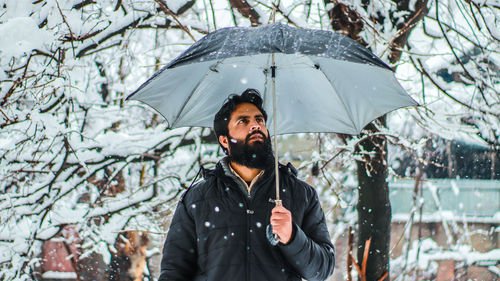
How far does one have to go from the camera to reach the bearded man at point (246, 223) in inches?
70.9

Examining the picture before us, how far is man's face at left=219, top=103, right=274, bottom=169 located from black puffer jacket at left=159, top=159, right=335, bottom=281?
9 cm

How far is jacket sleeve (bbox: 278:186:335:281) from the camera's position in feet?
5.67

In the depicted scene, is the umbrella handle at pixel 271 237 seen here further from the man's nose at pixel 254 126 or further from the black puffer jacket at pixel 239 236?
the man's nose at pixel 254 126

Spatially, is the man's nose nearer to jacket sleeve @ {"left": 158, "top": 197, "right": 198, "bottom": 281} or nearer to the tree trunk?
jacket sleeve @ {"left": 158, "top": 197, "right": 198, "bottom": 281}

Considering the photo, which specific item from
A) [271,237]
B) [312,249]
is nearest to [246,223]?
[271,237]

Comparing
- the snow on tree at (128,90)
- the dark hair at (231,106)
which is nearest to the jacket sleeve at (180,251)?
the dark hair at (231,106)

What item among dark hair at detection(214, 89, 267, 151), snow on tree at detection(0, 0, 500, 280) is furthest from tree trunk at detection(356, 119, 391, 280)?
dark hair at detection(214, 89, 267, 151)

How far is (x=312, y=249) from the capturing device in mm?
1802

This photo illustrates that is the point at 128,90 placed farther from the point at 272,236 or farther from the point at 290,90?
the point at 272,236

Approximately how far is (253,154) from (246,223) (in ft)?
1.13

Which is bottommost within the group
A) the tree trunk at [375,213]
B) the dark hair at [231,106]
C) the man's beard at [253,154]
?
the tree trunk at [375,213]

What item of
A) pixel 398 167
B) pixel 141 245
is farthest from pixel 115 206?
pixel 398 167

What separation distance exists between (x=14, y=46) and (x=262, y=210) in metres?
1.79

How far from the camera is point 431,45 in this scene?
536 cm
